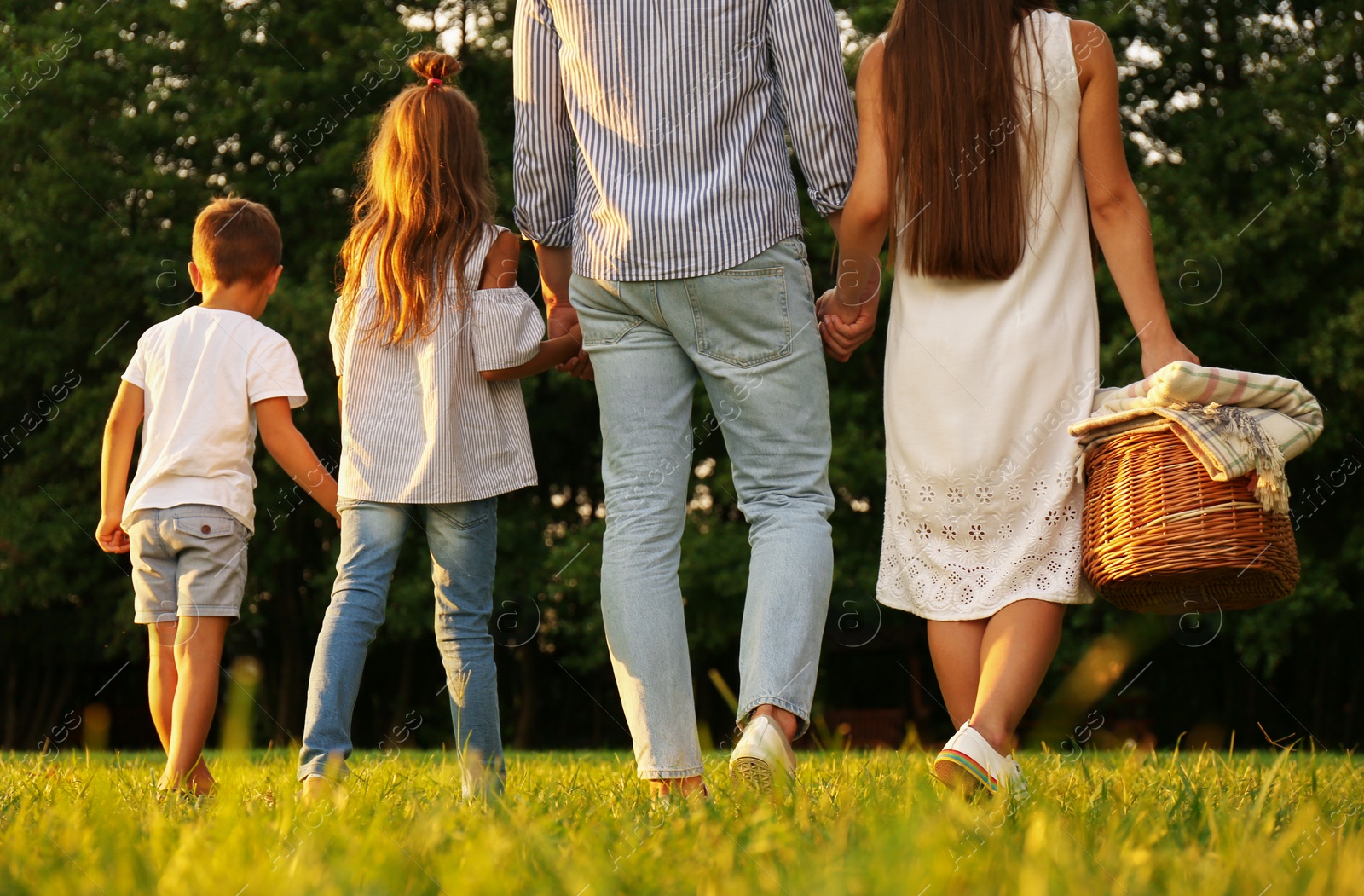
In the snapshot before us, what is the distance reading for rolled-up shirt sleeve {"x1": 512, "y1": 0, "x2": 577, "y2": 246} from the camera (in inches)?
117

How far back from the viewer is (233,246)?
3.67 metres

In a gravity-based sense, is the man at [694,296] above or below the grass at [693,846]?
above

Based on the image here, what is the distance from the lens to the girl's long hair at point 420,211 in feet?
10.7

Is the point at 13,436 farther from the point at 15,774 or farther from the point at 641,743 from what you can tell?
the point at 641,743

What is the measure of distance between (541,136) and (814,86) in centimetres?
65

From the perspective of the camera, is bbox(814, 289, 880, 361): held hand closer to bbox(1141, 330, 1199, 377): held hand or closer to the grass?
bbox(1141, 330, 1199, 377): held hand

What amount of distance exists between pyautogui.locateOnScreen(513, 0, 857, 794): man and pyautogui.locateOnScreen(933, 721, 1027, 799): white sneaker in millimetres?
312

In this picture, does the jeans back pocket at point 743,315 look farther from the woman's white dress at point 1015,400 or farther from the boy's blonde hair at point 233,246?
the boy's blonde hair at point 233,246

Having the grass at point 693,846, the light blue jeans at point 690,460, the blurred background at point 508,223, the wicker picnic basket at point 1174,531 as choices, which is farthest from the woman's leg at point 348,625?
the blurred background at point 508,223

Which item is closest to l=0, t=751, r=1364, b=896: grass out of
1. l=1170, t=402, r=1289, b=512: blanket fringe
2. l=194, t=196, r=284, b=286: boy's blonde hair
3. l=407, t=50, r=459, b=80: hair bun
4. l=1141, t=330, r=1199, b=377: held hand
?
l=1170, t=402, r=1289, b=512: blanket fringe

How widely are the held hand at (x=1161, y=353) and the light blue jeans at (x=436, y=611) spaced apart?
150 cm

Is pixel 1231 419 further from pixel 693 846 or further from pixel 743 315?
pixel 693 846

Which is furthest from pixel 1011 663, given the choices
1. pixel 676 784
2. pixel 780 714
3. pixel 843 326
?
pixel 843 326

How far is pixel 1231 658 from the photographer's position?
16938 millimetres
